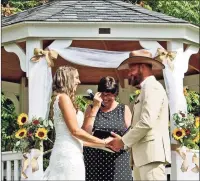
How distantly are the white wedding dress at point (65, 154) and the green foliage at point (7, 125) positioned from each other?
928 cm

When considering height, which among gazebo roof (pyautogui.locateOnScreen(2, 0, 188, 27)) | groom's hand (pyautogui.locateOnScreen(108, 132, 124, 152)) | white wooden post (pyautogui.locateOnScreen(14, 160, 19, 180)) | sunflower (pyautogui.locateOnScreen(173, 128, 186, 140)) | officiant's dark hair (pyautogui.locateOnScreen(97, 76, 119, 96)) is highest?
gazebo roof (pyautogui.locateOnScreen(2, 0, 188, 27))

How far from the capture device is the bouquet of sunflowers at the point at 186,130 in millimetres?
7875

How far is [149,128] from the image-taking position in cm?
426

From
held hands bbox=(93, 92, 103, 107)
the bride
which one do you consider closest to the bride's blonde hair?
the bride

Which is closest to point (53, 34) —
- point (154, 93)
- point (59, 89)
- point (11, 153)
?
point (11, 153)

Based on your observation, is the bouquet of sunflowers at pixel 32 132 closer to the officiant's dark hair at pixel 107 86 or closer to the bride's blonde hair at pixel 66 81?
the officiant's dark hair at pixel 107 86

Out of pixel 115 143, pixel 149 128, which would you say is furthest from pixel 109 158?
pixel 149 128

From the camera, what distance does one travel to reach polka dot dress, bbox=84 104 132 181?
5863mm

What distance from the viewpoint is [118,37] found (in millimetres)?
8117

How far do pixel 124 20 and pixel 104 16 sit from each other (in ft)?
1.07

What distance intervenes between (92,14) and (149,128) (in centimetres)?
435

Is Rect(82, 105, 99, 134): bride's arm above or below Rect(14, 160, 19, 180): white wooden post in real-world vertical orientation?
above

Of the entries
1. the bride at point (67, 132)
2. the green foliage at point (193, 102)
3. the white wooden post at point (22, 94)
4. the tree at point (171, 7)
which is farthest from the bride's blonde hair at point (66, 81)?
the tree at point (171, 7)

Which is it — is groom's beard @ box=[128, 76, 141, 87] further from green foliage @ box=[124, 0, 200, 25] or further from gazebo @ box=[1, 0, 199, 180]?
green foliage @ box=[124, 0, 200, 25]
